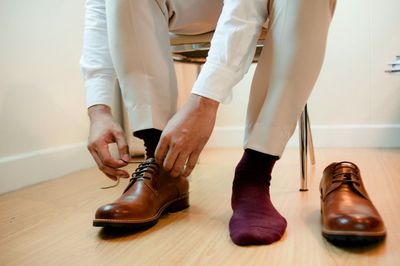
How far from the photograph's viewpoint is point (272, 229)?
0.63 meters

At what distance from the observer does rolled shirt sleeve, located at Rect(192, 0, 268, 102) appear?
0.61m

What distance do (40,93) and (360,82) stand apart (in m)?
1.35

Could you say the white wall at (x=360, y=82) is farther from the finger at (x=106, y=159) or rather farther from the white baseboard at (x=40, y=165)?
the finger at (x=106, y=159)

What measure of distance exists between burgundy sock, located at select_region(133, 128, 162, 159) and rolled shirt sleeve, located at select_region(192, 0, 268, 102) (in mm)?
179

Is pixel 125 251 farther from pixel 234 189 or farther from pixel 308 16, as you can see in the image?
pixel 308 16

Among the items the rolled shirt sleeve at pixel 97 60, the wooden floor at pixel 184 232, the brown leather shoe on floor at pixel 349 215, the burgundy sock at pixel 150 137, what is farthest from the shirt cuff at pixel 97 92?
the brown leather shoe on floor at pixel 349 215

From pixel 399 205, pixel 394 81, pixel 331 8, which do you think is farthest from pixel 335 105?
pixel 331 8

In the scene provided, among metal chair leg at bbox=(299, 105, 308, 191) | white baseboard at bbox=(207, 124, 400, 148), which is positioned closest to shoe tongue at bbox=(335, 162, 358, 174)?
metal chair leg at bbox=(299, 105, 308, 191)

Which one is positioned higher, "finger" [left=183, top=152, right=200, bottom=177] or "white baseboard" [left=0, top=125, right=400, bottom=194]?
"finger" [left=183, top=152, right=200, bottom=177]

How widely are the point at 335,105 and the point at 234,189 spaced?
1.28 meters

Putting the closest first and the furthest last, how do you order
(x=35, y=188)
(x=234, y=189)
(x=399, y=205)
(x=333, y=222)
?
(x=333, y=222), (x=234, y=189), (x=399, y=205), (x=35, y=188)

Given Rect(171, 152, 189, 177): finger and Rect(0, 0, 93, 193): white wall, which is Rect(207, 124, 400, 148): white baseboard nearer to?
Rect(0, 0, 93, 193): white wall

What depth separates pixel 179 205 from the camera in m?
0.85

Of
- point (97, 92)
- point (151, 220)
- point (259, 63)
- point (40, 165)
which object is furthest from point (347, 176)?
point (40, 165)
